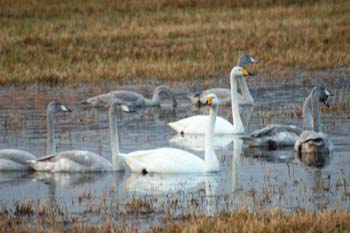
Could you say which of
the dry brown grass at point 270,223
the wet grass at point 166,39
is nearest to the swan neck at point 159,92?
the wet grass at point 166,39

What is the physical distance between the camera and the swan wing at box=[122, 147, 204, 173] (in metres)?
11.2

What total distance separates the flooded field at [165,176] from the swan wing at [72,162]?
10 cm

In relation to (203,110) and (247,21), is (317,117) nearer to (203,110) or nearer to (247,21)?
(203,110)

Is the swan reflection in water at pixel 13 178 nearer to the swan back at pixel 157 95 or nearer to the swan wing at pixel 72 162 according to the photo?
the swan wing at pixel 72 162

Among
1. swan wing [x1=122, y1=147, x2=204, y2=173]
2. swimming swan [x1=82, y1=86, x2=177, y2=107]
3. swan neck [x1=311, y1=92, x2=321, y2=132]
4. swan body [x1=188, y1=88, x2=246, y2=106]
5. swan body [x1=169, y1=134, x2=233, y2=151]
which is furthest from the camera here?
swan body [x1=188, y1=88, x2=246, y2=106]

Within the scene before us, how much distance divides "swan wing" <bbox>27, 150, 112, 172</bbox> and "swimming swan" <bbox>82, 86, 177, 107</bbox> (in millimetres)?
5459

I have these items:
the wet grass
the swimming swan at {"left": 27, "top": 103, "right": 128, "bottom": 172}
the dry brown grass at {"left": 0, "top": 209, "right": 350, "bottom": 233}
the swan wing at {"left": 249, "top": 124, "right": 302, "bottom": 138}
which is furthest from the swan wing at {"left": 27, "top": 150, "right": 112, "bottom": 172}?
the wet grass

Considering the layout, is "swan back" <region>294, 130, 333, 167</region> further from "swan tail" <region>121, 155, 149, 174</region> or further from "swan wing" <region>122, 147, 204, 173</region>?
"swan tail" <region>121, 155, 149, 174</region>

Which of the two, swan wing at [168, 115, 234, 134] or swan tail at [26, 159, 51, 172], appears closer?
swan tail at [26, 159, 51, 172]

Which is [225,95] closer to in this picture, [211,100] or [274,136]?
[274,136]

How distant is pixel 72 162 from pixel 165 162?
1.15 meters

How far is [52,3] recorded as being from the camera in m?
36.9

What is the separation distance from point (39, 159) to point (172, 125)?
3.57 meters

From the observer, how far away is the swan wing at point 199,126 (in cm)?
1421
